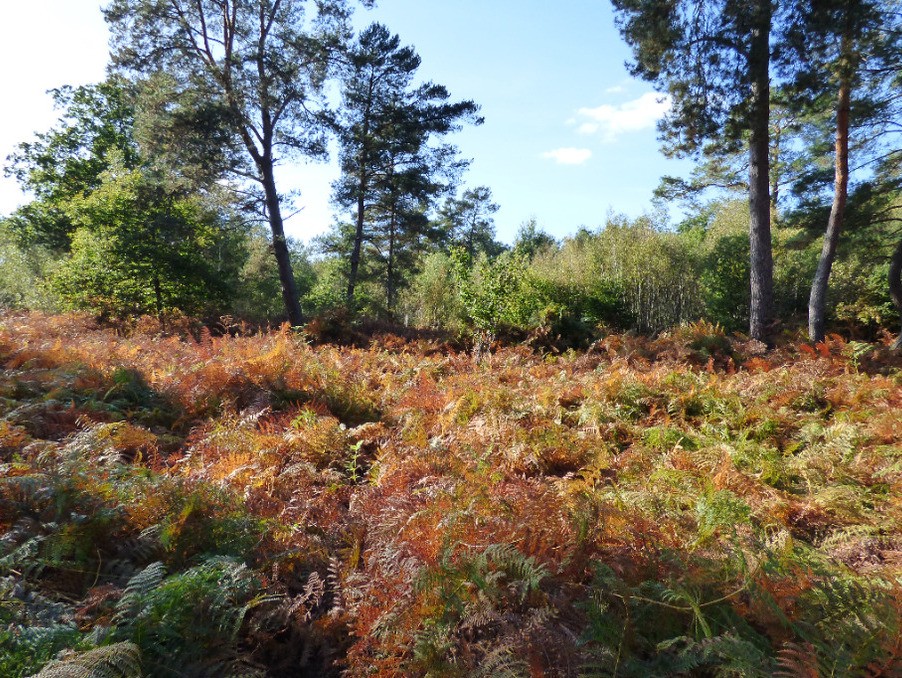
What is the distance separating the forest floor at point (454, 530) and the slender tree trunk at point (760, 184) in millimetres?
4117

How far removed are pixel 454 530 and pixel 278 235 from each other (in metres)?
12.8

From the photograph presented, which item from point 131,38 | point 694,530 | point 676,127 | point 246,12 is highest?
point 246,12

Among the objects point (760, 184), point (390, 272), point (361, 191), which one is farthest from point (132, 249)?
point (760, 184)

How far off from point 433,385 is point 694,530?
3.78 metres

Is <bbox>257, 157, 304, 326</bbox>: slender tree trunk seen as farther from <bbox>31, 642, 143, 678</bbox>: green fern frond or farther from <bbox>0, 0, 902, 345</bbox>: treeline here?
<bbox>31, 642, 143, 678</bbox>: green fern frond

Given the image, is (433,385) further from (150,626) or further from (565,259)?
(565,259)

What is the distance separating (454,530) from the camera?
2719 millimetres

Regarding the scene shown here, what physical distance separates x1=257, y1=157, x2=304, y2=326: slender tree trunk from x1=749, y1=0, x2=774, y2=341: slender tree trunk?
11313mm

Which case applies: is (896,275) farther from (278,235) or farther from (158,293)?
(158,293)

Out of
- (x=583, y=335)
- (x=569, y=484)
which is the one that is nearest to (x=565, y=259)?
(x=583, y=335)

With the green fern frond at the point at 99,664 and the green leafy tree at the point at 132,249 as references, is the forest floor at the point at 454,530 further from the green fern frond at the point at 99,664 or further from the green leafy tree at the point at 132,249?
the green leafy tree at the point at 132,249

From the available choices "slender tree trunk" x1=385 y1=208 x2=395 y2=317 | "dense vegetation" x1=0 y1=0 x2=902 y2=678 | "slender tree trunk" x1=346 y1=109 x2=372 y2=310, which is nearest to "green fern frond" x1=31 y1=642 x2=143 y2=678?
"dense vegetation" x1=0 y1=0 x2=902 y2=678

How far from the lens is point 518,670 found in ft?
6.20

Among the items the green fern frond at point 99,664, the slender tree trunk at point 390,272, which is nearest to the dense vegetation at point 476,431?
the green fern frond at point 99,664
